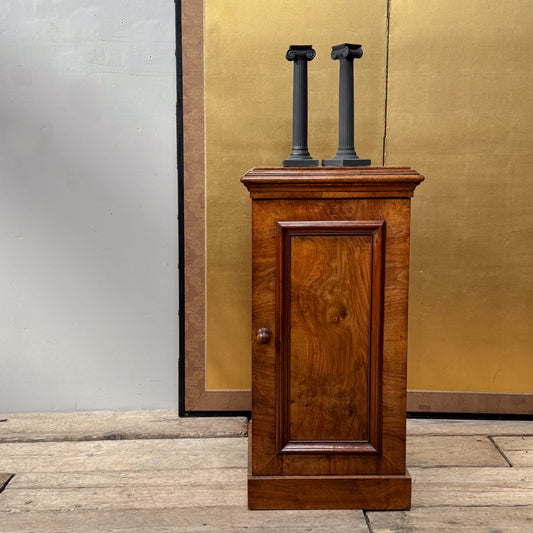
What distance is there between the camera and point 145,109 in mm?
2574

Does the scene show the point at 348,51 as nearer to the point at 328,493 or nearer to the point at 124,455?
the point at 328,493

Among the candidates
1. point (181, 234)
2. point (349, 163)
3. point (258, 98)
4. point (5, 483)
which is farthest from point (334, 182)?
point (5, 483)

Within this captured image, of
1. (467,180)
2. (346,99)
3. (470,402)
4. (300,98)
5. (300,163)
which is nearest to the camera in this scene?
(300,163)

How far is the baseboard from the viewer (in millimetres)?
2635

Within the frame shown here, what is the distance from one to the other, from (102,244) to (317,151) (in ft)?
3.12

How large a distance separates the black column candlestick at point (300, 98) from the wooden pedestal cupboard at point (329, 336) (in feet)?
0.75

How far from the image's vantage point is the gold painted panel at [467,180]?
248 cm

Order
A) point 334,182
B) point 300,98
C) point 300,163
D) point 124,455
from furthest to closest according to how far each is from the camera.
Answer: point 124,455 < point 300,98 < point 300,163 < point 334,182

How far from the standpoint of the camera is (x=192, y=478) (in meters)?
2.14

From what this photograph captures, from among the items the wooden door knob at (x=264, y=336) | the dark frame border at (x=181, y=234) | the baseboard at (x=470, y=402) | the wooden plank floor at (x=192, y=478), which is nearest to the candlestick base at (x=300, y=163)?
the wooden door knob at (x=264, y=336)

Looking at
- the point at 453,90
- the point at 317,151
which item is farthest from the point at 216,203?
the point at 453,90

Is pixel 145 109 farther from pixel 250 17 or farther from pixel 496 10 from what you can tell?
pixel 496 10

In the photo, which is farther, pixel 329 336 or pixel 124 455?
pixel 124 455

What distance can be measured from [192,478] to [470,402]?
3.95ft
